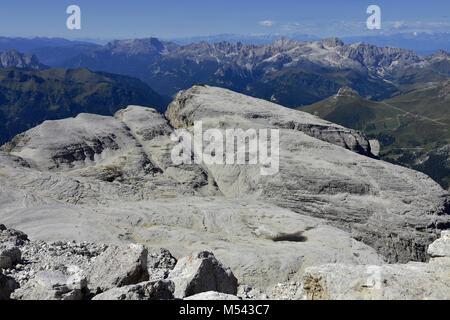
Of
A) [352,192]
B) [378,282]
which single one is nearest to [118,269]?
[378,282]

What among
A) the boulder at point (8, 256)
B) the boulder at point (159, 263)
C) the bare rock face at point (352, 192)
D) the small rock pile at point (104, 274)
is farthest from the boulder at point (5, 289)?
the bare rock face at point (352, 192)

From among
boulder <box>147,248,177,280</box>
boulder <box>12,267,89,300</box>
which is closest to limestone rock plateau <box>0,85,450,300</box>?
boulder <box>12,267,89,300</box>

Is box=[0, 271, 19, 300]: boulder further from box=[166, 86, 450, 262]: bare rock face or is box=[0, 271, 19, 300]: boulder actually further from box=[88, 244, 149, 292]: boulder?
box=[166, 86, 450, 262]: bare rock face

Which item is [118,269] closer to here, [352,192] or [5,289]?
[5,289]

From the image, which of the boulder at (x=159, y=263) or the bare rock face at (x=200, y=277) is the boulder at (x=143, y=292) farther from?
the boulder at (x=159, y=263)

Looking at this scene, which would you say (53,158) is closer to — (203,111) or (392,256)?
(203,111)
